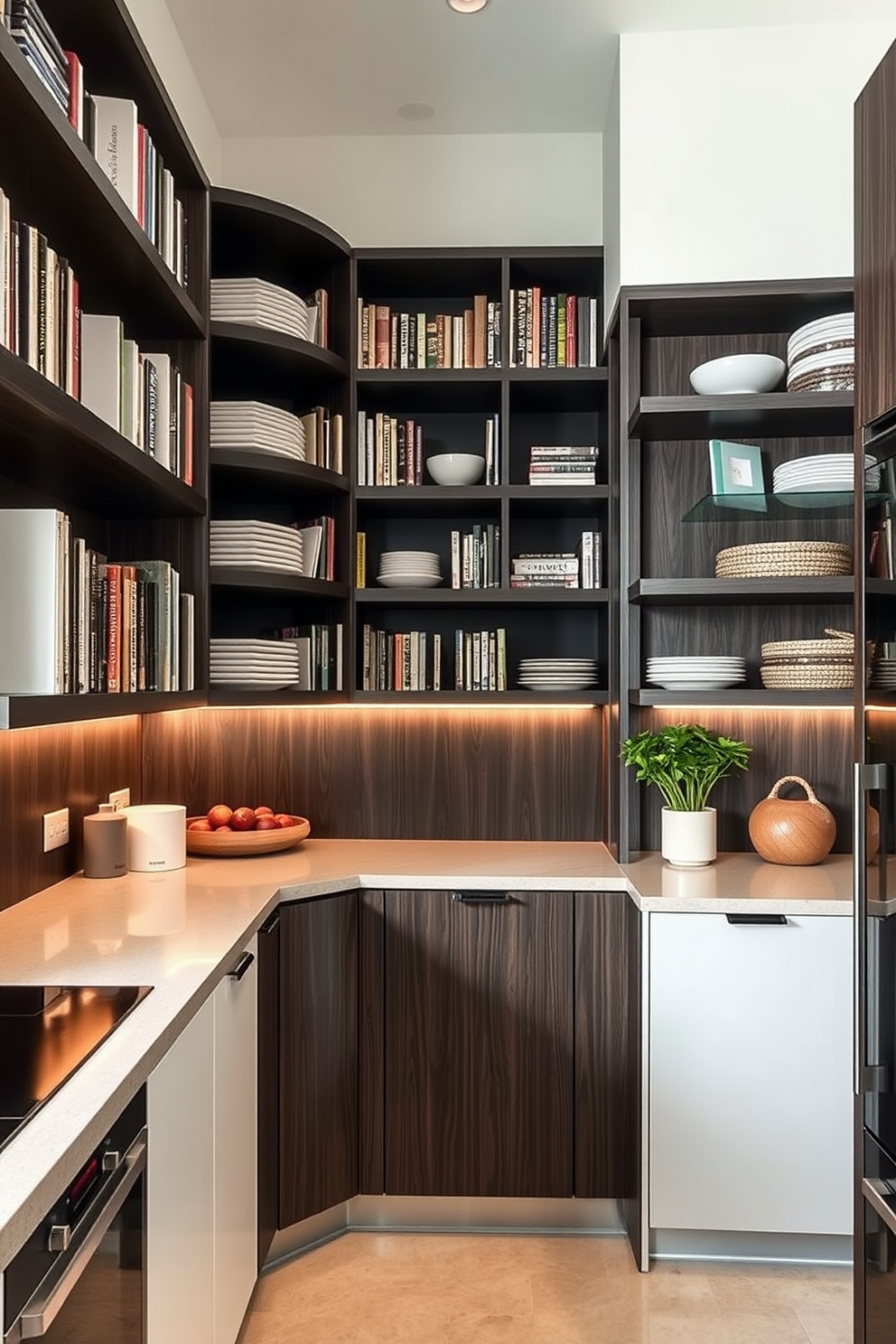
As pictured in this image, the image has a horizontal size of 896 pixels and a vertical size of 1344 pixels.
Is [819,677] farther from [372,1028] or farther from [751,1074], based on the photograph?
[372,1028]

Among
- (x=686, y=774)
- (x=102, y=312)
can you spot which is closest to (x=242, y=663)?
(x=102, y=312)

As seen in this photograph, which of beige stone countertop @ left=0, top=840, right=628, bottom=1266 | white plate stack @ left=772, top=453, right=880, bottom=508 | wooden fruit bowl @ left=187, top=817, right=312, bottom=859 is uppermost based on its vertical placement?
white plate stack @ left=772, top=453, right=880, bottom=508

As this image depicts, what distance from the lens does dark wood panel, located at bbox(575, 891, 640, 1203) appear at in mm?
2691

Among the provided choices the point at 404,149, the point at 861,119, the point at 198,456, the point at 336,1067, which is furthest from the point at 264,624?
the point at 861,119

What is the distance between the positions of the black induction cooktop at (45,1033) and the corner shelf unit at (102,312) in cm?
43

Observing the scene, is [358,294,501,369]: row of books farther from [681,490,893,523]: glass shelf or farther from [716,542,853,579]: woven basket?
[716,542,853,579]: woven basket

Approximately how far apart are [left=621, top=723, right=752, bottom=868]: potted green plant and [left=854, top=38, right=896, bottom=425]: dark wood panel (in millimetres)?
1253

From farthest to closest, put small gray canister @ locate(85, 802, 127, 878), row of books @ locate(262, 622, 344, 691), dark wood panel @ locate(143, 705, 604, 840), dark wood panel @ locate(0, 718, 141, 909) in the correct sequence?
dark wood panel @ locate(143, 705, 604, 840), row of books @ locate(262, 622, 344, 691), small gray canister @ locate(85, 802, 127, 878), dark wood panel @ locate(0, 718, 141, 909)

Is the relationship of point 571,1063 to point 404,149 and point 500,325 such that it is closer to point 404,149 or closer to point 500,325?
point 500,325

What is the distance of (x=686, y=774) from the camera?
2.81 m

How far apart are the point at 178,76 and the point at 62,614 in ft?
5.94

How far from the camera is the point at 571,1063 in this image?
2.71 meters

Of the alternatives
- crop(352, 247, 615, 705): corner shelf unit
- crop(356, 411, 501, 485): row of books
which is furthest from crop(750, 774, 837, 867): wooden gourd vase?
crop(356, 411, 501, 485): row of books

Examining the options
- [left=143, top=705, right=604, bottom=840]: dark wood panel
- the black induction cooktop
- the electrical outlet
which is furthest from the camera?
[left=143, top=705, right=604, bottom=840]: dark wood panel
